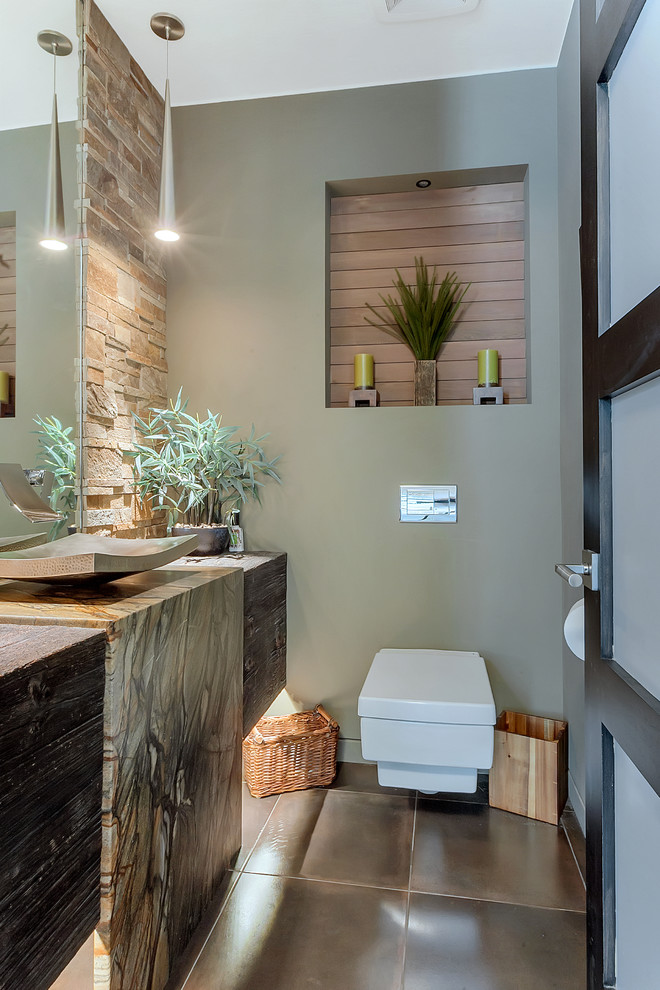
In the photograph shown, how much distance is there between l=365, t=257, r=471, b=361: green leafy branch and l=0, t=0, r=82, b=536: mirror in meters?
1.22

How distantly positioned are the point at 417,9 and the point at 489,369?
45.5 inches

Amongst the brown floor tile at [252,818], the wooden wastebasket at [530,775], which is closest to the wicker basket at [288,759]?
the brown floor tile at [252,818]

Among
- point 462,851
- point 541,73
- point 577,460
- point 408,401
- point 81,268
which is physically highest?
point 541,73

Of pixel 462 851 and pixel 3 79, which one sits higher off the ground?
pixel 3 79

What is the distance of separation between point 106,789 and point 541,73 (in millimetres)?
2578

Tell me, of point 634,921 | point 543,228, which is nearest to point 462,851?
point 634,921

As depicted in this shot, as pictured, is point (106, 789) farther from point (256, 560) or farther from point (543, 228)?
point (543, 228)

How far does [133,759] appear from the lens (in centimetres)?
111

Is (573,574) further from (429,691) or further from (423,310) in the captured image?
(423,310)

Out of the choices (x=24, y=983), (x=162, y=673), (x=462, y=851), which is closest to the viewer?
(x=24, y=983)

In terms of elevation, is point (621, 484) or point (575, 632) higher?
point (621, 484)

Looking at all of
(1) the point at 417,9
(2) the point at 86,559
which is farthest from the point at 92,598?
(1) the point at 417,9

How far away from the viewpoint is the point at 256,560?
2117 millimetres

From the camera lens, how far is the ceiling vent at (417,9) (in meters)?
1.91
